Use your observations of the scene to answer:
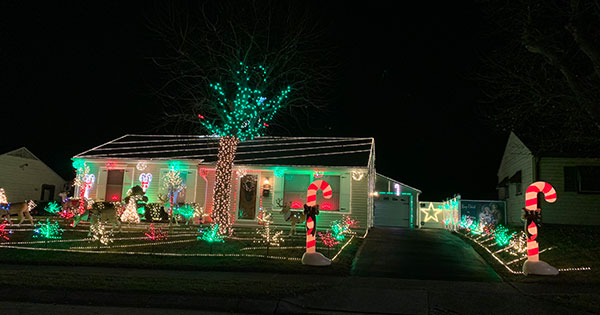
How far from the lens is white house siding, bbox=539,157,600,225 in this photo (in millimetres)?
18281

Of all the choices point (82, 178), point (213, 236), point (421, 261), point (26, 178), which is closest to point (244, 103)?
point (213, 236)

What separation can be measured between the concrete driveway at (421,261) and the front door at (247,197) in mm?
6026

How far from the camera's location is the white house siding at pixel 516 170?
2005 centimetres

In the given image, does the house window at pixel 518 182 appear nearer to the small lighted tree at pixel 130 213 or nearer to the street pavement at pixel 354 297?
the street pavement at pixel 354 297

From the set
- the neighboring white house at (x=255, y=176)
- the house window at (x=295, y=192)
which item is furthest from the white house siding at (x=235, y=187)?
the house window at (x=295, y=192)

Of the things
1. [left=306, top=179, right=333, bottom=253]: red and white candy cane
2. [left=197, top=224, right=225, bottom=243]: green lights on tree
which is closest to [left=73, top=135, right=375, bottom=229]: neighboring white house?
[left=197, top=224, right=225, bottom=243]: green lights on tree

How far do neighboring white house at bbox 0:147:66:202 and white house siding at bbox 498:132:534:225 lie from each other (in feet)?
95.2

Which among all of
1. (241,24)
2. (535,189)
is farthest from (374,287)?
(241,24)

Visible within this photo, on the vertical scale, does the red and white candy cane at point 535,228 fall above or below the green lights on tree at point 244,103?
below

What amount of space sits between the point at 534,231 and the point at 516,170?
14054 millimetres

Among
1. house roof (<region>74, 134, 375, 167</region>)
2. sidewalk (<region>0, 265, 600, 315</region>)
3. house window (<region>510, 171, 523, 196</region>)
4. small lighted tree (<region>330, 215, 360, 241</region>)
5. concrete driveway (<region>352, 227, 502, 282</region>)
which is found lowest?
sidewalk (<region>0, 265, 600, 315</region>)

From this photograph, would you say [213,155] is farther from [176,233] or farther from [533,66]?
[533,66]

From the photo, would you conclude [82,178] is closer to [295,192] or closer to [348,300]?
[295,192]

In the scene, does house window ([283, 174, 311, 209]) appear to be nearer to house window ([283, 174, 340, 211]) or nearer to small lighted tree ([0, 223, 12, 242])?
house window ([283, 174, 340, 211])
